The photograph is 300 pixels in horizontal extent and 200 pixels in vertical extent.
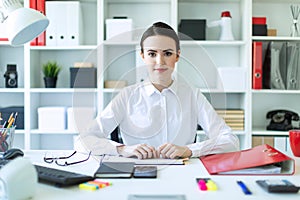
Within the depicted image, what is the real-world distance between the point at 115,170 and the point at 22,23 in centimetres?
53

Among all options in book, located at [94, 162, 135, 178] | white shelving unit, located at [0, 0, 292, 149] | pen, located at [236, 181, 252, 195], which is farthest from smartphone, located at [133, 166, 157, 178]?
white shelving unit, located at [0, 0, 292, 149]

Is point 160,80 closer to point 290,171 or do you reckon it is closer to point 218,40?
point 290,171

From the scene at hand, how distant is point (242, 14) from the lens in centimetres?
282

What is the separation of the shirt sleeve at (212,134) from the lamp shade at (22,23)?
668mm

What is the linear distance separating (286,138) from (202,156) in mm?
1463

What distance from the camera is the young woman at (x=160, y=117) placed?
141 centimetres

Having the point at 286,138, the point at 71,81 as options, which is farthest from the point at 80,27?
the point at 286,138

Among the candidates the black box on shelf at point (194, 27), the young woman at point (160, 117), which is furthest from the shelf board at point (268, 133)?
the young woman at point (160, 117)

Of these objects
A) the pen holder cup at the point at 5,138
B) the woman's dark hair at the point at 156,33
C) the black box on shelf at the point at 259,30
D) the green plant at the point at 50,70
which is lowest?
the pen holder cup at the point at 5,138

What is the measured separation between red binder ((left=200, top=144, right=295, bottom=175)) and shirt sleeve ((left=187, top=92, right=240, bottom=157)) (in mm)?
112

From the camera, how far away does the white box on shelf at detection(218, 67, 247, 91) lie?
269 centimetres

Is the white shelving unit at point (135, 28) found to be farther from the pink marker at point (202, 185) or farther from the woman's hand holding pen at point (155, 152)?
the pink marker at point (202, 185)

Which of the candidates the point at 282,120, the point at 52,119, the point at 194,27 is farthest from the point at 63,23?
the point at 282,120

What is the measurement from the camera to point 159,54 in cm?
142
